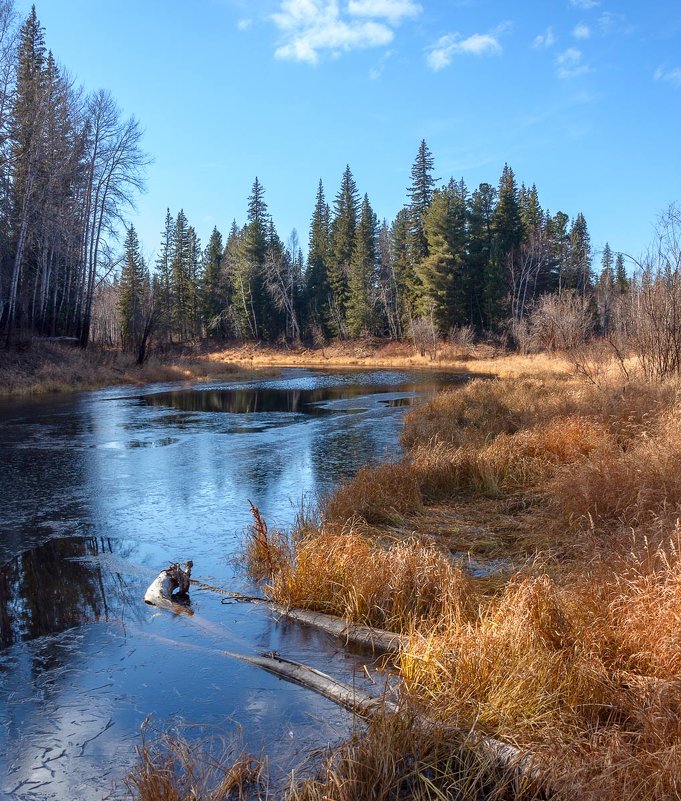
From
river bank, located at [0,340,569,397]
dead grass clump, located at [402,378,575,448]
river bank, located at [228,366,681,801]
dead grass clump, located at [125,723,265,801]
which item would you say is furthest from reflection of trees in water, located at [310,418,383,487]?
river bank, located at [0,340,569,397]

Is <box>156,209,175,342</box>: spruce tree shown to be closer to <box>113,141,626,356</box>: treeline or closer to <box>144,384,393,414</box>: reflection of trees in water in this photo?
<box>113,141,626,356</box>: treeline

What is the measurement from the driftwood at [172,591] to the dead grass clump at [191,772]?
217 cm

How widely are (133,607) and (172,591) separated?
37 cm

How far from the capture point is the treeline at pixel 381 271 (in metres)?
56.2

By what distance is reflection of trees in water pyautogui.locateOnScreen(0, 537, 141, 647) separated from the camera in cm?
551

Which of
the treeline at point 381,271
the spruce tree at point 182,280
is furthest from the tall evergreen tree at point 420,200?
the spruce tree at point 182,280

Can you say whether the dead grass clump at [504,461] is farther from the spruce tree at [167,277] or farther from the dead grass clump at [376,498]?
the spruce tree at [167,277]

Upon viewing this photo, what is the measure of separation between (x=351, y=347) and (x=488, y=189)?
20430mm

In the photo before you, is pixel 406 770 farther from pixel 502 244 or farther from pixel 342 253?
pixel 342 253

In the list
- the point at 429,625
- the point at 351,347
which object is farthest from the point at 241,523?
the point at 351,347

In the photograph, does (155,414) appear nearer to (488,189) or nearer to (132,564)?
(132,564)

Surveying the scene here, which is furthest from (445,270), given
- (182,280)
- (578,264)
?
(182,280)

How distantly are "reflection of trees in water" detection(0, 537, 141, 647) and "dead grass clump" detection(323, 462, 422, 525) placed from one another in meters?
2.54

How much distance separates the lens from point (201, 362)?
145 feet
